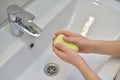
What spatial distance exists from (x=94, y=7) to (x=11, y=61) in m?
0.40

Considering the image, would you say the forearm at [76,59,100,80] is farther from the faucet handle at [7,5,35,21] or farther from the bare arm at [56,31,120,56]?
the faucet handle at [7,5,35,21]

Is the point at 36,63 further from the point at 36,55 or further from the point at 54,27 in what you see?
the point at 54,27

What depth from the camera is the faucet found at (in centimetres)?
68

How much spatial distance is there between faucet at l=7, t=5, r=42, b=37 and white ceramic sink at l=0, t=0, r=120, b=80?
0.06 m

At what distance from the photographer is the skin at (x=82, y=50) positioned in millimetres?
695

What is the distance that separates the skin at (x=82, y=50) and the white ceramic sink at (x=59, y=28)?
0.04m

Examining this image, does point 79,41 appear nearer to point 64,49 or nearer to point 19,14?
point 64,49

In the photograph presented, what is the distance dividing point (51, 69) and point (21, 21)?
0.76 ft

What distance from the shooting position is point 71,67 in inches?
33.3

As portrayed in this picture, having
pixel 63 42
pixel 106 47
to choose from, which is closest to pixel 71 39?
pixel 63 42

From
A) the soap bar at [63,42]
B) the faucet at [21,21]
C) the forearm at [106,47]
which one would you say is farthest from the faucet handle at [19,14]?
the forearm at [106,47]

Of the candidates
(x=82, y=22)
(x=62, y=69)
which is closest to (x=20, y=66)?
(x=62, y=69)

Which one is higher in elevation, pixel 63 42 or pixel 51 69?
pixel 63 42

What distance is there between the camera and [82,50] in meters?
0.78
